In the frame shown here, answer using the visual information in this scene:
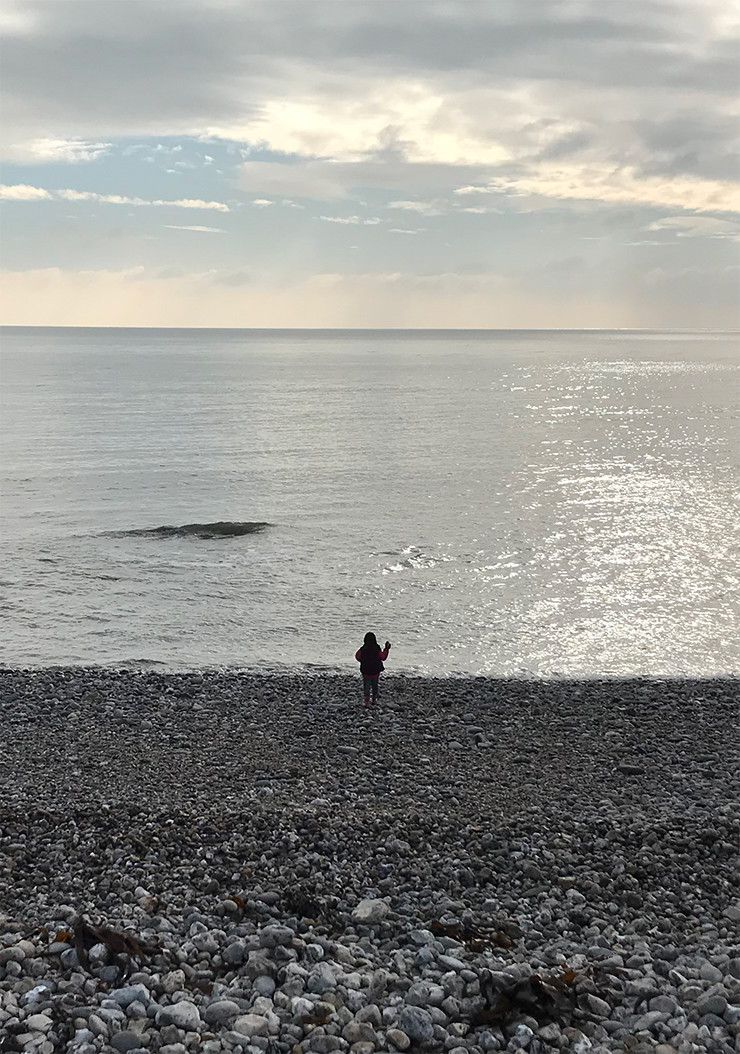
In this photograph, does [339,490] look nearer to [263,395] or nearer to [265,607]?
[265,607]

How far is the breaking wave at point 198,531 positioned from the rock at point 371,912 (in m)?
26.3

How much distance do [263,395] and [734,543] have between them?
78.8 metres

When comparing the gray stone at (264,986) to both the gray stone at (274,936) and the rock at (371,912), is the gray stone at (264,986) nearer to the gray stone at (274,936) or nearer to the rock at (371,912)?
the gray stone at (274,936)

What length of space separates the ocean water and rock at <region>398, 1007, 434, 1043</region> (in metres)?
13.4

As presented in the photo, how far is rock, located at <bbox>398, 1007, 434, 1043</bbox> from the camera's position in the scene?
7793 mm

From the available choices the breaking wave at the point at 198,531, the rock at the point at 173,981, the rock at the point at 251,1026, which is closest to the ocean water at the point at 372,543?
Answer: the breaking wave at the point at 198,531

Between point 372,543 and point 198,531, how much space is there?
23.7ft

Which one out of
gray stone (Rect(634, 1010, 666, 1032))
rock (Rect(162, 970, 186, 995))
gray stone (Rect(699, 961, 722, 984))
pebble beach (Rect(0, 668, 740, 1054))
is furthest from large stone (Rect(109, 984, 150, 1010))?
gray stone (Rect(699, 961, 722, 984))

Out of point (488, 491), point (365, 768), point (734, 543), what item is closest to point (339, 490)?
point (488, 491)

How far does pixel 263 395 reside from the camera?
348ft

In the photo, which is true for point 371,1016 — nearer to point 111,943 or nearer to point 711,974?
point 111,943

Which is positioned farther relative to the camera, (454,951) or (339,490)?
(339,490)

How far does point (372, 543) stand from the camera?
1335 inches

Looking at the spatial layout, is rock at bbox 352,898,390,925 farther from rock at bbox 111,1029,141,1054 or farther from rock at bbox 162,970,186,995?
rock at bbox 111,1029,141,1054
